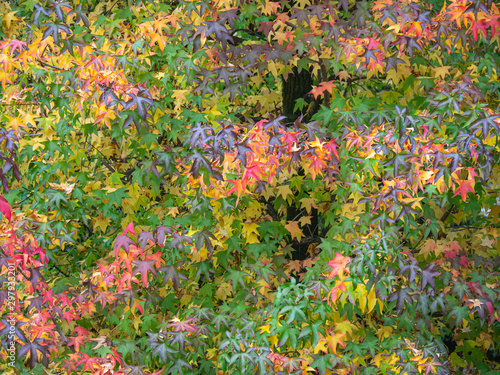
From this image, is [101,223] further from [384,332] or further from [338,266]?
[384,332]

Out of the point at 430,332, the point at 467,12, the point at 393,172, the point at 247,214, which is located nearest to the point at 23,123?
the point at 247,214

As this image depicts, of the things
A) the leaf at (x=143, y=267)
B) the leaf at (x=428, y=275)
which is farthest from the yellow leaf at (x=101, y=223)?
the leaf at (x=428, y=275)

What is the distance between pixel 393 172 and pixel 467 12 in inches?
52.9

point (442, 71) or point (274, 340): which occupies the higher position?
point (442, 71)

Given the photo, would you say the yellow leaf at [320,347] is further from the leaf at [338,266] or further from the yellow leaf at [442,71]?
the yellow leaf at [442,71]

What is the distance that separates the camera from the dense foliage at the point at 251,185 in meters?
3.81

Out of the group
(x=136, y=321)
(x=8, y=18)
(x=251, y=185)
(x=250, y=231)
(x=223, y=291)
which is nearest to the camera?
(x=251, y=185)

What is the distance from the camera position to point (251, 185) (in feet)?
13.7

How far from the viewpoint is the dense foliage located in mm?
3807

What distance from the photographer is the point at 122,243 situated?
3988mm

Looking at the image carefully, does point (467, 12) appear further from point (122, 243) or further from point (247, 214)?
point (122, 243)

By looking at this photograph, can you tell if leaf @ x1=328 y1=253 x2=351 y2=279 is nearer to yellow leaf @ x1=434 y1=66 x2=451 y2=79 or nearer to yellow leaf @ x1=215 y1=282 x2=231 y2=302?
yellow leaf @ x1=215 y1=282 x2=231 y2=302

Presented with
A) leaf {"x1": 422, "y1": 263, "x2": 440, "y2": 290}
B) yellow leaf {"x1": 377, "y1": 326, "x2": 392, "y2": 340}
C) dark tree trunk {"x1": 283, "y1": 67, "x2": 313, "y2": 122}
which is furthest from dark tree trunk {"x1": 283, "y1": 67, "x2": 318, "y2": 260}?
leaf {"x1": 422, "y1": 263, "x2": 440, "y2": 290}

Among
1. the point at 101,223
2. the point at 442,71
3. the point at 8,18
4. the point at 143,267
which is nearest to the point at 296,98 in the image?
the point at 442,71
